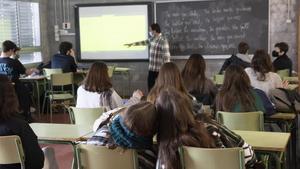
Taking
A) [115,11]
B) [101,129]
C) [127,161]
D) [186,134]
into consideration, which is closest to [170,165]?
[186,134]

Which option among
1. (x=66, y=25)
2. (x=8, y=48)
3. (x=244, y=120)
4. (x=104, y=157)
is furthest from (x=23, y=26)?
(x=104, y=157)

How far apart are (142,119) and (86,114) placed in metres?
1.80

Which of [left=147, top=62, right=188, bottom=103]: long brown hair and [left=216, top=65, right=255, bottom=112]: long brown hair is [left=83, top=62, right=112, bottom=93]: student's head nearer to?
[left=147, top=62, right=188, bottom=103]: long brown hair

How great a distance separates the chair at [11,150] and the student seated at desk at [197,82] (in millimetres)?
2106

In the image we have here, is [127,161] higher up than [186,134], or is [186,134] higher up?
[186,134]

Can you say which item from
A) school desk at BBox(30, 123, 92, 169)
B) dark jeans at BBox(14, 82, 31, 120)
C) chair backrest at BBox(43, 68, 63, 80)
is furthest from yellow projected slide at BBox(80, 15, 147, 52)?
school desk at BBox(30, 123, 92, 169)

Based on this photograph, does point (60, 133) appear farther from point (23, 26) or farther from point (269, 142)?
point (23, 26)

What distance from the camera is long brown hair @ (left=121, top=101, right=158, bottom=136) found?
2.03 meters

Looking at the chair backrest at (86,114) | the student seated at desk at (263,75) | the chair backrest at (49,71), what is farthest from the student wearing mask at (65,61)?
the student seated at desk at (263,75)

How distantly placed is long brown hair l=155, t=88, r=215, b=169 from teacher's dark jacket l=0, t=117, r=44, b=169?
3.39 feet

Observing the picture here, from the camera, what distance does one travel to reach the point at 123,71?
27.7 feet

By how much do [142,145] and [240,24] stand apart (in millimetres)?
6320

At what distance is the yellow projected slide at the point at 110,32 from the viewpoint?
8.78 metres

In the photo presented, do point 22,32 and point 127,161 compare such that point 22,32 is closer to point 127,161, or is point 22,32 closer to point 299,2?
point 299,2
